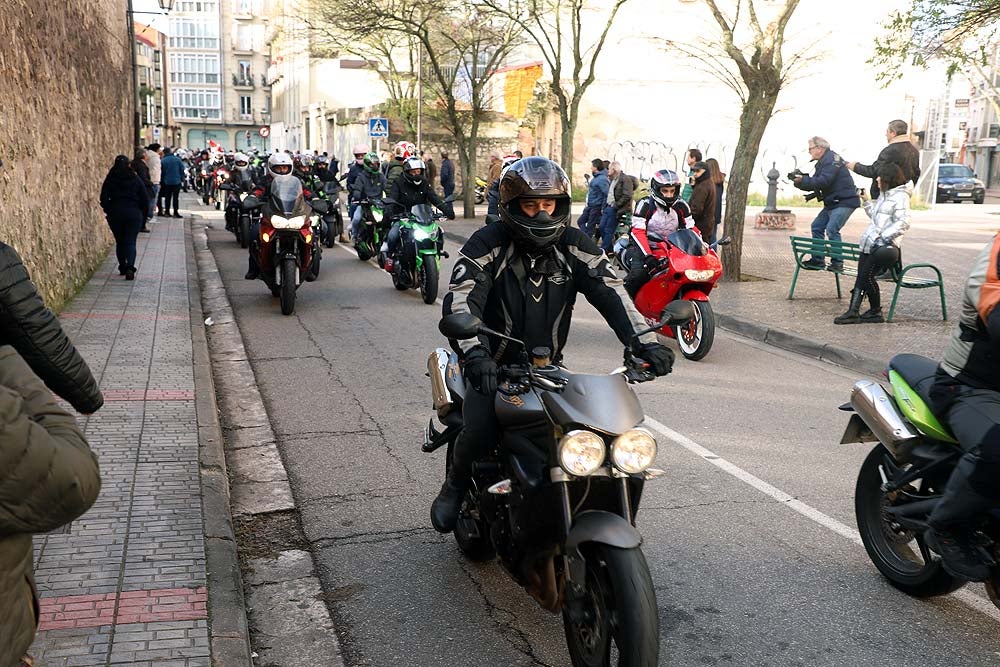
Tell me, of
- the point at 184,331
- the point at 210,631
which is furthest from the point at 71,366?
the point at 184,331

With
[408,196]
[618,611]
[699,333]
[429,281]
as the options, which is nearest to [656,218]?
[699,333]

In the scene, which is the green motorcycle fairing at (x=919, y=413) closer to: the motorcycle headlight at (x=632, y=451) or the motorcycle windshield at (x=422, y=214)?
the motorcycle headlight at (x=632, y=451)

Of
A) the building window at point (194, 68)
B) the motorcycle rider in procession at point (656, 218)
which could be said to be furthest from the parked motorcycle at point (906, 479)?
the building window at point (194, 68)

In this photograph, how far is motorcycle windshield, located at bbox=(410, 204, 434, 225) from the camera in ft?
42.2

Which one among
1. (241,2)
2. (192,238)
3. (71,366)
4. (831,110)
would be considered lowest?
(192,238)

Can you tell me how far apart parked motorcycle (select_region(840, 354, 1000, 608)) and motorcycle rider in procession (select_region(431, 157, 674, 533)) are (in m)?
1.12

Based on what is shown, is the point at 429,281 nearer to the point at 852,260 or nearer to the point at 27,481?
the point at 852,260

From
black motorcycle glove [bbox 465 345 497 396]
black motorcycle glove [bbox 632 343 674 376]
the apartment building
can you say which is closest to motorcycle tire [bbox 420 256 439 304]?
black motorcycle glove [bbox 632 343 674 376]

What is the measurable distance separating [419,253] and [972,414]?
380 inches

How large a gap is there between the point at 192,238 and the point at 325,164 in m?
3.15

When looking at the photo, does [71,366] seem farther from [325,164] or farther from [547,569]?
[325,164]

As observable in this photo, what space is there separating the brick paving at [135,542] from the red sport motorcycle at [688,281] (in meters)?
4.36

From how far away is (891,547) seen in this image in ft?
14.6

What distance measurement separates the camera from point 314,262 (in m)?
13.1
